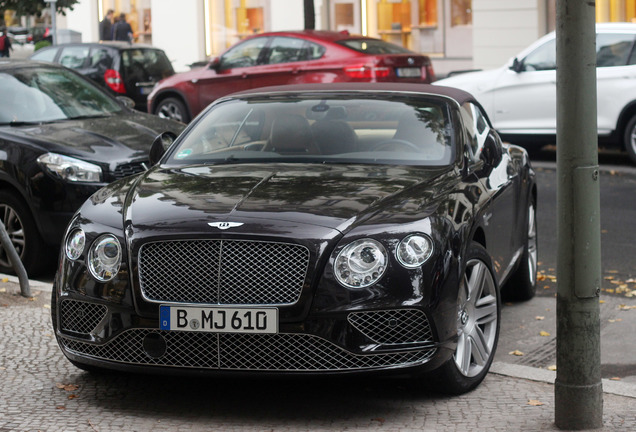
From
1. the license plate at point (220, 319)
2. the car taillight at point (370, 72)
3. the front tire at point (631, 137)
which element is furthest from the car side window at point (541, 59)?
the license plate at point (220, 319)

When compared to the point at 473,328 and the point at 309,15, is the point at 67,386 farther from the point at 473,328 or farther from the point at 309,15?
the point at 309,15

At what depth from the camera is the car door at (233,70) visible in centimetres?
1838

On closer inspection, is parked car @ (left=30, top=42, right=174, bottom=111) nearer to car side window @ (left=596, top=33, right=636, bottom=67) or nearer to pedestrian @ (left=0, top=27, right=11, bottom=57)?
car side window @ (left=596, top=33, right=636, bottom=67)

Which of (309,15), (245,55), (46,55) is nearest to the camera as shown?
(245,55)

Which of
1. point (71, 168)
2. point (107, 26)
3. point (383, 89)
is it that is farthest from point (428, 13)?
point (383, 89)

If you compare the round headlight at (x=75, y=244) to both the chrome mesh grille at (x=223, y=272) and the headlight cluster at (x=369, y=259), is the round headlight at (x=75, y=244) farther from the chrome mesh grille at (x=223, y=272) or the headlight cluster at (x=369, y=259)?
the headlight cluster at (x=369, y=259)

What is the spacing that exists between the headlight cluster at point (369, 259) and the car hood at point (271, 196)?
0.12m

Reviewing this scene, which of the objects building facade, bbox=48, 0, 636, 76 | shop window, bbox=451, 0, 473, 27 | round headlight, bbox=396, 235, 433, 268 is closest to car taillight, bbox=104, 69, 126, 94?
building facade, bbox=48, 0, 636, 76

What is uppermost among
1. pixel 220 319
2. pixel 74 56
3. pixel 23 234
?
pixel 74 56

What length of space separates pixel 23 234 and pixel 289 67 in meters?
9.65

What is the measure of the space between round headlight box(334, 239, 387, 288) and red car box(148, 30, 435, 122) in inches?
461

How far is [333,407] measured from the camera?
5371 millimetres

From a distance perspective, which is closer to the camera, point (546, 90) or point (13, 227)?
point (13, 227)

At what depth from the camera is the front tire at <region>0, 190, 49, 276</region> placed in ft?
28.5
